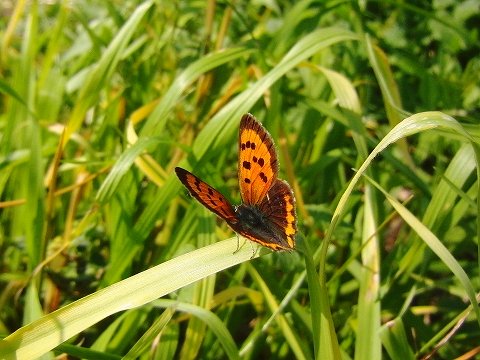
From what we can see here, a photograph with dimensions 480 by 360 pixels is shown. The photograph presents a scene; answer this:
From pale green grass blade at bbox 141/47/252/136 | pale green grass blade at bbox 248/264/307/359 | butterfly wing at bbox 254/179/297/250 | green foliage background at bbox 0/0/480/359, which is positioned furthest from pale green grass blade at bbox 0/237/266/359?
pale green grass blade at bbox 141/47/252/136

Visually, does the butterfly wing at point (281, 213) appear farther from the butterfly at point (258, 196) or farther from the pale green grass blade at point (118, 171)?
the pale green grass blade at point (118, 171)

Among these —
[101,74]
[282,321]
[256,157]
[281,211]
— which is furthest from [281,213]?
[101,74]

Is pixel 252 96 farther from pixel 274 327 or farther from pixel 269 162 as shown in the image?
pixel 274 327

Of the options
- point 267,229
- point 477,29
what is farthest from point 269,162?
point 477,29

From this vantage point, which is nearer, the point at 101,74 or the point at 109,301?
the point at 109,301

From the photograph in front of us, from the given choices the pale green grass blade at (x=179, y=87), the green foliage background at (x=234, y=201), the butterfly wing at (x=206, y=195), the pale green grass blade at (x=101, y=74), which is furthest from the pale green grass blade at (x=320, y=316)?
the pale green grass blade at (x=101, y=74)

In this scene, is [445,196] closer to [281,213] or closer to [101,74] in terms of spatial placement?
[281,213]
